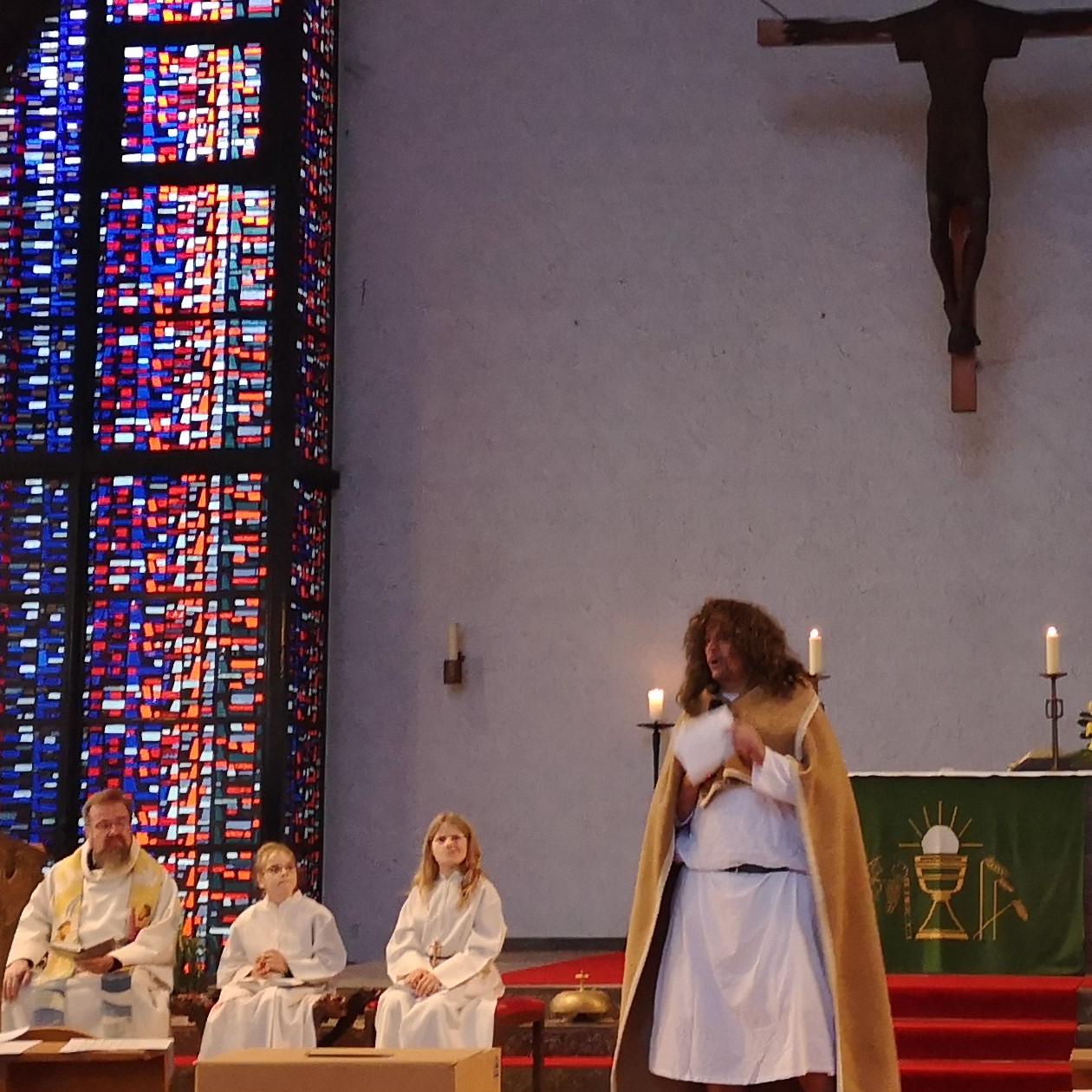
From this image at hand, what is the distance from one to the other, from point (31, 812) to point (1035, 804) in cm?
496

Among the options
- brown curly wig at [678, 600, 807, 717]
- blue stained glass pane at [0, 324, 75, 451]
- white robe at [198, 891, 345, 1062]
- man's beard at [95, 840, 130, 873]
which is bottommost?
white robe at [198, 891, 345, 1062]

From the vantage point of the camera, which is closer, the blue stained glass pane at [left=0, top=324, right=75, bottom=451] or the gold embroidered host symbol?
the gold embroidered host symbol

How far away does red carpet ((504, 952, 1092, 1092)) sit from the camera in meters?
6.96

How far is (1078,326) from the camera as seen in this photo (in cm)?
1008

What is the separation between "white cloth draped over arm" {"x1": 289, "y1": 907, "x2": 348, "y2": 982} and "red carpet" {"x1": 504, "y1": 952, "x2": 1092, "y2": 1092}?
801 mm

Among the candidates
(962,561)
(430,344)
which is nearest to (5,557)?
(430,344)

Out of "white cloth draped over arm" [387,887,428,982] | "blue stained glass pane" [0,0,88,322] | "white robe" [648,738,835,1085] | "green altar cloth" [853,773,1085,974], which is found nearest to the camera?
"white robe" [648,738,835,1085]

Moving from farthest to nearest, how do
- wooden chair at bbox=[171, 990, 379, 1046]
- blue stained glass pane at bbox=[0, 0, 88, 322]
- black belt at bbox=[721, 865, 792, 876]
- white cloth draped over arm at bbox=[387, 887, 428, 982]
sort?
blue stained glass pane at bbox=[0, 0, 88, 322] < wooden chair at bbox=[171, 990, 379, 1046] < white cloth draped over arm at bbox=[387, 887, 428, 982] < black belt at bbox=[721, 865, 792, 876]

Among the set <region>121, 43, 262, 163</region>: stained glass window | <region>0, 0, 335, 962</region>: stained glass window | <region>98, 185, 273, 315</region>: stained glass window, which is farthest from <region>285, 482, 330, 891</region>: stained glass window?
<region>121, 43, 262, 163</region>: stained glass window

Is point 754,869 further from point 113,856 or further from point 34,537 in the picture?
point 34,537

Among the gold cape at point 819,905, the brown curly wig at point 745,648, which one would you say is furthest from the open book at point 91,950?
the brown curly wig at point 745,648

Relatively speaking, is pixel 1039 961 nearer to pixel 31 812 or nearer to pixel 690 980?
pixel 690 980

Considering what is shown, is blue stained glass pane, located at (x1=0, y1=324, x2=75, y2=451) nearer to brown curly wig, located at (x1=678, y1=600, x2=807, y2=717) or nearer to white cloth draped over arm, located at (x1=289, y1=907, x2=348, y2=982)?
white cloth draped over arm, located at (x1=289, y1=907, x2=348, y2=982)

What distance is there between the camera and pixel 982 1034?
718cm
